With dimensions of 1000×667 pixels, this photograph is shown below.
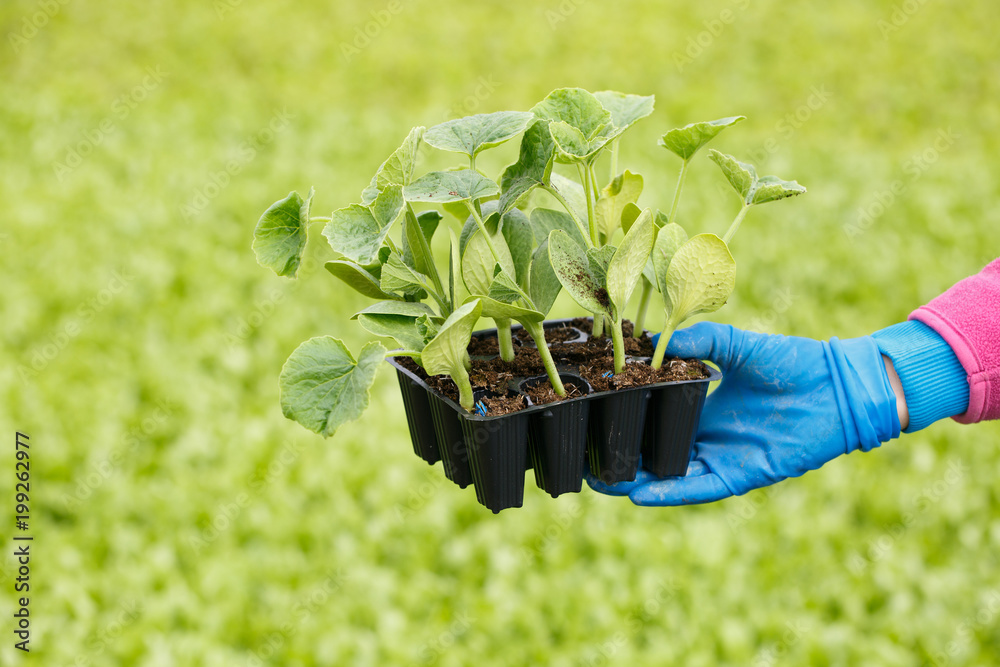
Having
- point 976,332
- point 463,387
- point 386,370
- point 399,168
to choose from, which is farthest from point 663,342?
point 386,370

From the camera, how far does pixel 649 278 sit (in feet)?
3.48

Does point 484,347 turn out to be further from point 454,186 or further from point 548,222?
point 454,186

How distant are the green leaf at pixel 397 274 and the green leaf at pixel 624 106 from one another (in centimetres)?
30

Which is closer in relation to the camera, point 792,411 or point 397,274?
point 397,274

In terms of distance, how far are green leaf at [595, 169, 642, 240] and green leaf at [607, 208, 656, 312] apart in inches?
4.9

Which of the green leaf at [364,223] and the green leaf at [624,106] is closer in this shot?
the green leaf at [364,223]

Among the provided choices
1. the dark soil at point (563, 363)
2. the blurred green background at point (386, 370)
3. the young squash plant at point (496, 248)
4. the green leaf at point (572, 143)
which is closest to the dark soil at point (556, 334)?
the dark soil at point (563, 363)

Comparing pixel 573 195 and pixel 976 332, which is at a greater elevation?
pixel 573 195

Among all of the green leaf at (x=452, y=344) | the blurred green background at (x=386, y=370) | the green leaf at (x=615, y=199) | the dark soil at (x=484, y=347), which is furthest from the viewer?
the blurred green background at (x=386, y=370)

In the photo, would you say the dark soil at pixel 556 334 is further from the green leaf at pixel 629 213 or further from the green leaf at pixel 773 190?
the green leaf at pixel 773 190

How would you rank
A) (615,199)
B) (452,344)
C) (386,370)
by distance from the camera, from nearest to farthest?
(452,344) < (615,199) < (386,370)

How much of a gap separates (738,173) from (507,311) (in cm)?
33

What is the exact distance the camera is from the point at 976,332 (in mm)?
1155

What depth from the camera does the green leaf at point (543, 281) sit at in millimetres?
996
